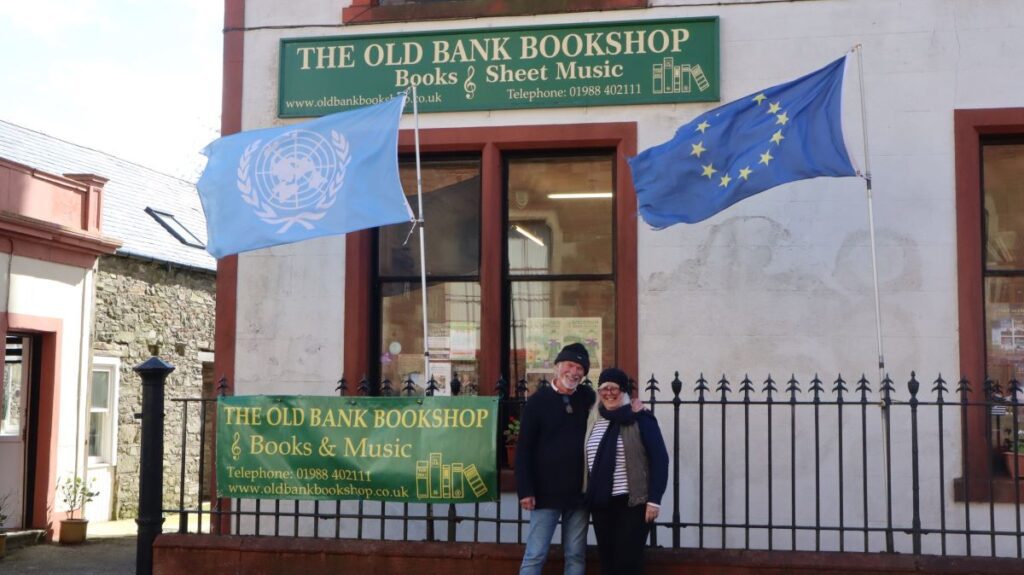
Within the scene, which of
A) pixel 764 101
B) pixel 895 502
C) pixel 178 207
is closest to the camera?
pixel 764 101

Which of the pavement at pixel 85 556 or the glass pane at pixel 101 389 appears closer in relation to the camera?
the pavement at pixel 85 556

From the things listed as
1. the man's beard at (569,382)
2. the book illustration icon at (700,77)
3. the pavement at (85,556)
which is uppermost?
the book illustration icon at (700,77)

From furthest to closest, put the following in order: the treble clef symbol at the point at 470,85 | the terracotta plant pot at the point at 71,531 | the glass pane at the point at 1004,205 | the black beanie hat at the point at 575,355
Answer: the terracotta plant pot at the point at 71,531
the treble clef symbol at the point at 470,85
the glass pane at the point at 1004,205
the black beanie hat at the point at 575,355

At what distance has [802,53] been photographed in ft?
29.7

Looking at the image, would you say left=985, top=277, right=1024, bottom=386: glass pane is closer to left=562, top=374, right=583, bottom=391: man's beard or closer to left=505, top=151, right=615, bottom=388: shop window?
left=505, top=151, right=615, bottom=388: shop window

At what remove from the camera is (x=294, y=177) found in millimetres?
8195

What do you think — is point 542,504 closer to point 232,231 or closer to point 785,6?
point 232,231

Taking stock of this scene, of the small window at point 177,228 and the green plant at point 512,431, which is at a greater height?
the small window at point 177,228

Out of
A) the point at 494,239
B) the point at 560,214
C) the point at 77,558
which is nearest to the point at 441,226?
Result: the point at 494,239

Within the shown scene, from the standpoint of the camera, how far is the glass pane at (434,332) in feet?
31.1

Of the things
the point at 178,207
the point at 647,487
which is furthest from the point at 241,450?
the point at 178,207

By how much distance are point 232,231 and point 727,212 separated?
11.7ft

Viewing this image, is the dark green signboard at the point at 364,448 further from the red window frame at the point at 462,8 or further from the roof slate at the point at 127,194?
the roof slate at the point at 127,194

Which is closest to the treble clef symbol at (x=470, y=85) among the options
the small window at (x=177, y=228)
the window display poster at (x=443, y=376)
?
the window display poster at (x=443, y=376)
